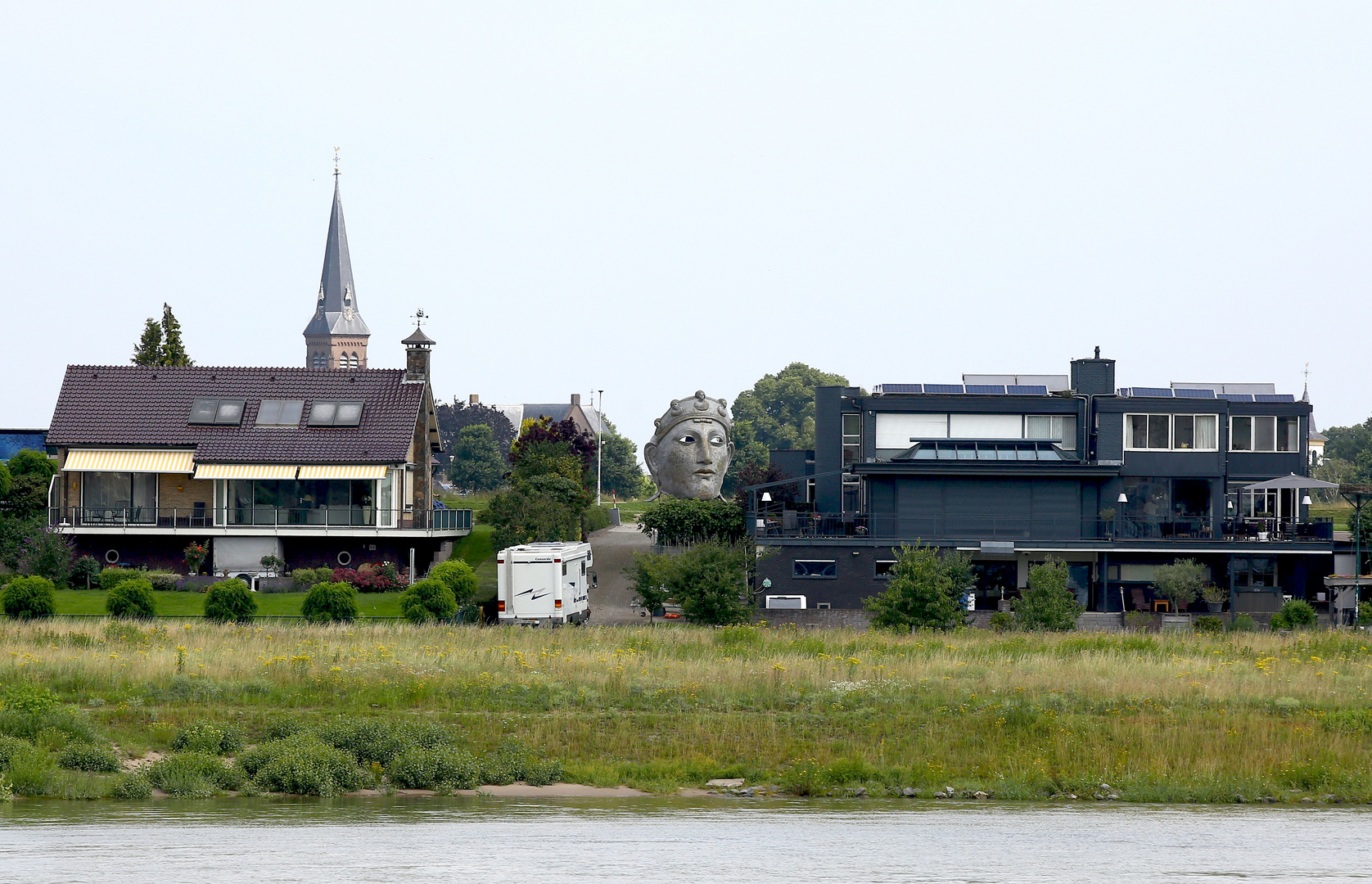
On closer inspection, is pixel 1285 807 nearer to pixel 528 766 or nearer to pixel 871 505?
pixel 528 766

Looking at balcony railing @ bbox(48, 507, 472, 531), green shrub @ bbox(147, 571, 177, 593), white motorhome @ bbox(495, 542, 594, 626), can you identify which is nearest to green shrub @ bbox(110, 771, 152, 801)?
white motorhome @ bbox(495, 542, 594, 626)

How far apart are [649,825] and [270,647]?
15.7 meters

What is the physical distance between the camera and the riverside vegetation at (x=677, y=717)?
2275cm

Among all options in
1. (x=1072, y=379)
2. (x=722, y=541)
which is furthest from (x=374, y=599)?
(x=1072, y=379)

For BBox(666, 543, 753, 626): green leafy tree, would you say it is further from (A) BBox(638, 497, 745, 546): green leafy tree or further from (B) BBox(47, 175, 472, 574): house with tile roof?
(B) BBox(47, 175, 472, 574): house with tile roof

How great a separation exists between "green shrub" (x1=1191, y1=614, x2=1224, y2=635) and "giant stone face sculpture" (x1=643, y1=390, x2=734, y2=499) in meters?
20.5

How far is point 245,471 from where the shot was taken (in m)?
51.5

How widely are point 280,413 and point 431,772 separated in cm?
3387

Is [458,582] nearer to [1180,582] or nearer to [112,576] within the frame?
[112,576]

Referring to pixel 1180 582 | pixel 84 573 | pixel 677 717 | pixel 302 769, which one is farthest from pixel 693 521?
pixel 302 769

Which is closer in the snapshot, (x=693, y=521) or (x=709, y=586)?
(x=709, y=586)

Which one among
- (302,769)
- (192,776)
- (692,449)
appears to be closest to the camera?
(192,776)

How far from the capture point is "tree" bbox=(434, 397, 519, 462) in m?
142

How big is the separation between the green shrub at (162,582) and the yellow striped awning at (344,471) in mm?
5904
